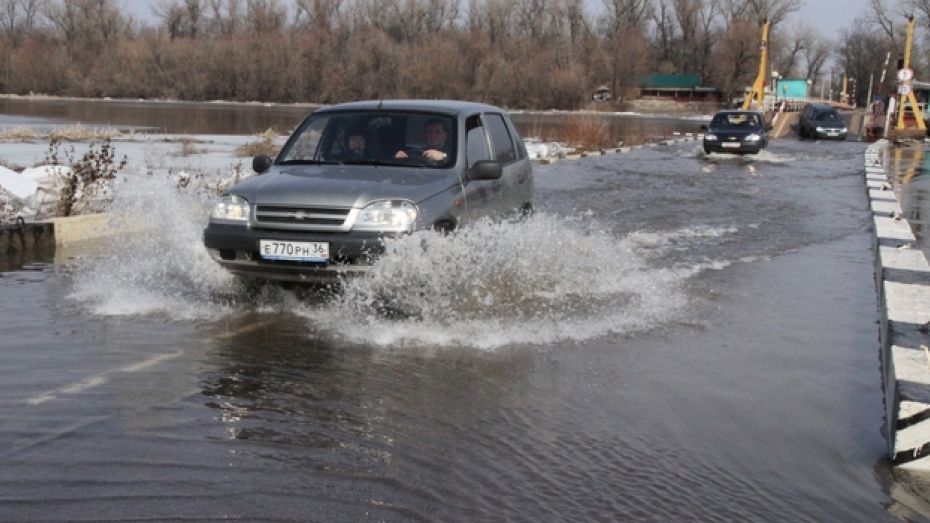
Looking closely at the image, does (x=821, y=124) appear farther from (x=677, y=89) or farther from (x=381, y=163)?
(x=677, y=89)

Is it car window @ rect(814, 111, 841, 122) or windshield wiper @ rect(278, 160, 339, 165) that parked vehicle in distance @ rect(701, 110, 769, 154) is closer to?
car window @ rect(814, 111, 841, 122)

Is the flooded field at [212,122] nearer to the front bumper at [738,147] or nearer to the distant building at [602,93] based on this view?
the front bumper at [738,147]

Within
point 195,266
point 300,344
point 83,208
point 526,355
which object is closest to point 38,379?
point 300,344

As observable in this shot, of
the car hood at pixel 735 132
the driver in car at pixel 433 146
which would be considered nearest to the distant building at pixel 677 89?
the car hood at pixel 735 132

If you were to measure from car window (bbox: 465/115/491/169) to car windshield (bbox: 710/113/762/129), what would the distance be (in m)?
21.9

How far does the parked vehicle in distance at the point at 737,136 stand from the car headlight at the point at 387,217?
2271 centimetres

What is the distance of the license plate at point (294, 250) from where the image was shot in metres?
6.61

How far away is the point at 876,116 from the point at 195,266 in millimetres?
47060

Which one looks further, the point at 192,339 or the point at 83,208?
the point at 83,208

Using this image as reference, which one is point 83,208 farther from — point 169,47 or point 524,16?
point 524,16

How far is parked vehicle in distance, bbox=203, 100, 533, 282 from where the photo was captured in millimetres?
6633

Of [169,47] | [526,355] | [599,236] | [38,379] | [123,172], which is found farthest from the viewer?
[169,47]

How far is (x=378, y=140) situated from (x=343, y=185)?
1104mm

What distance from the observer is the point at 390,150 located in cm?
779
